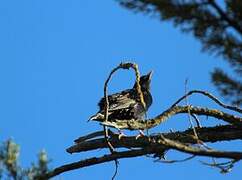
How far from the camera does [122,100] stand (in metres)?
11.0

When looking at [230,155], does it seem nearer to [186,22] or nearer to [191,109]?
[186,22]

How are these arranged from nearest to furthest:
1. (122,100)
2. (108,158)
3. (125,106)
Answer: (108,158) < (125,106) < (122,100)

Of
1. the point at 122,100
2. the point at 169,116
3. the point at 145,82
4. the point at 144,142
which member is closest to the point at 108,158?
the point at 144,142

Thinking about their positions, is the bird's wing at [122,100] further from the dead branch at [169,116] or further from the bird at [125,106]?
the dead branch at [169,116]

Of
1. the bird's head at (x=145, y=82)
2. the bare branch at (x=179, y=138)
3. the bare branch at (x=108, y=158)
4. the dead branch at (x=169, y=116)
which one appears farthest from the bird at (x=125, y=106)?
the bare branch at (x=108, y=158)

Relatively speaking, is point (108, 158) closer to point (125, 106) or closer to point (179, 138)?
point (179, 138)

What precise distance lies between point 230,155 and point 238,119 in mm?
2017

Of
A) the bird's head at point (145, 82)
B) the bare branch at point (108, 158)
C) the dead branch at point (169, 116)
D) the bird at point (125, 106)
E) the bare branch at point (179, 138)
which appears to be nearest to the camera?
the dead branch at point (169, 116)

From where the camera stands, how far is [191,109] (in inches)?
300

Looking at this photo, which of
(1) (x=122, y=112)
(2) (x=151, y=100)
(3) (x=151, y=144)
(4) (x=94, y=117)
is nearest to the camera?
(3) (x=151, y=144)

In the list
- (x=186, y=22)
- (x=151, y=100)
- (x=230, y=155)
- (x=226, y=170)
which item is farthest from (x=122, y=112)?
(x=186, y=22)

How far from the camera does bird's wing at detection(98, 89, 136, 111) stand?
10.7 meters

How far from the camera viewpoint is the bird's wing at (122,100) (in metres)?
10.7

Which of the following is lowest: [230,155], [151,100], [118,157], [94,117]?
[230,155]
